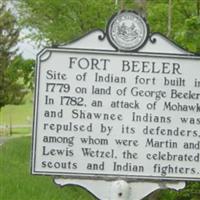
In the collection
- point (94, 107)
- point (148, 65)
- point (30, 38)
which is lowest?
point (94, 107)

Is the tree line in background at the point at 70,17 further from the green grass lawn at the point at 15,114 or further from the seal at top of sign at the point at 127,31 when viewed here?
the green grass lawn at the point at 15,114

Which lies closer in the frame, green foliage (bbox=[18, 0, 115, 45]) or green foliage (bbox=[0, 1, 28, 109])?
green foliage (bbox=[18, 0, 115, 45])

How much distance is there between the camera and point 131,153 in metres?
5.24

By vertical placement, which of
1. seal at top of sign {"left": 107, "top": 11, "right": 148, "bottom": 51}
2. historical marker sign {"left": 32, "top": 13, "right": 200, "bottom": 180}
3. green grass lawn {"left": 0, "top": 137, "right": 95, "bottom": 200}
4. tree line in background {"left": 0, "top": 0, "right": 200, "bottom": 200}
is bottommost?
green grass lawn {"left": 0, "top": 137, "right": 95, "bottom": 200}

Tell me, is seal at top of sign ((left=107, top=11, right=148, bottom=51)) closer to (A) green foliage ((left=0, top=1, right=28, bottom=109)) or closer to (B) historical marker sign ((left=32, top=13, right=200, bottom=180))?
(B) historical marker sign ((left=32, top=13, right=200, bottom=180))

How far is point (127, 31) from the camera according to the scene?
527 centimetres

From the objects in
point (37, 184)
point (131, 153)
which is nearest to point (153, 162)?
point (131, 153)

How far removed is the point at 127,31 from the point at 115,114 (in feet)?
2.02

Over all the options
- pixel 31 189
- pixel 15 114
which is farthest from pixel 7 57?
pixel 31 189

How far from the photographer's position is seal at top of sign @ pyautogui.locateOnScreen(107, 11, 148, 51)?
525 cm

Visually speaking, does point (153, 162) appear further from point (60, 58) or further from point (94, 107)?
point (60, 58)

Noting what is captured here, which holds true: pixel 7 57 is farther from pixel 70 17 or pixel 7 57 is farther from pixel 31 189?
pixel 31 189

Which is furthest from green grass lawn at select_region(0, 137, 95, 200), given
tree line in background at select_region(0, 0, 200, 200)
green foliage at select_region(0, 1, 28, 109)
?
green foliage at select_region(0, 1, 28, 109)

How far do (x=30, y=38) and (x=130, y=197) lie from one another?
15748 millimetres
